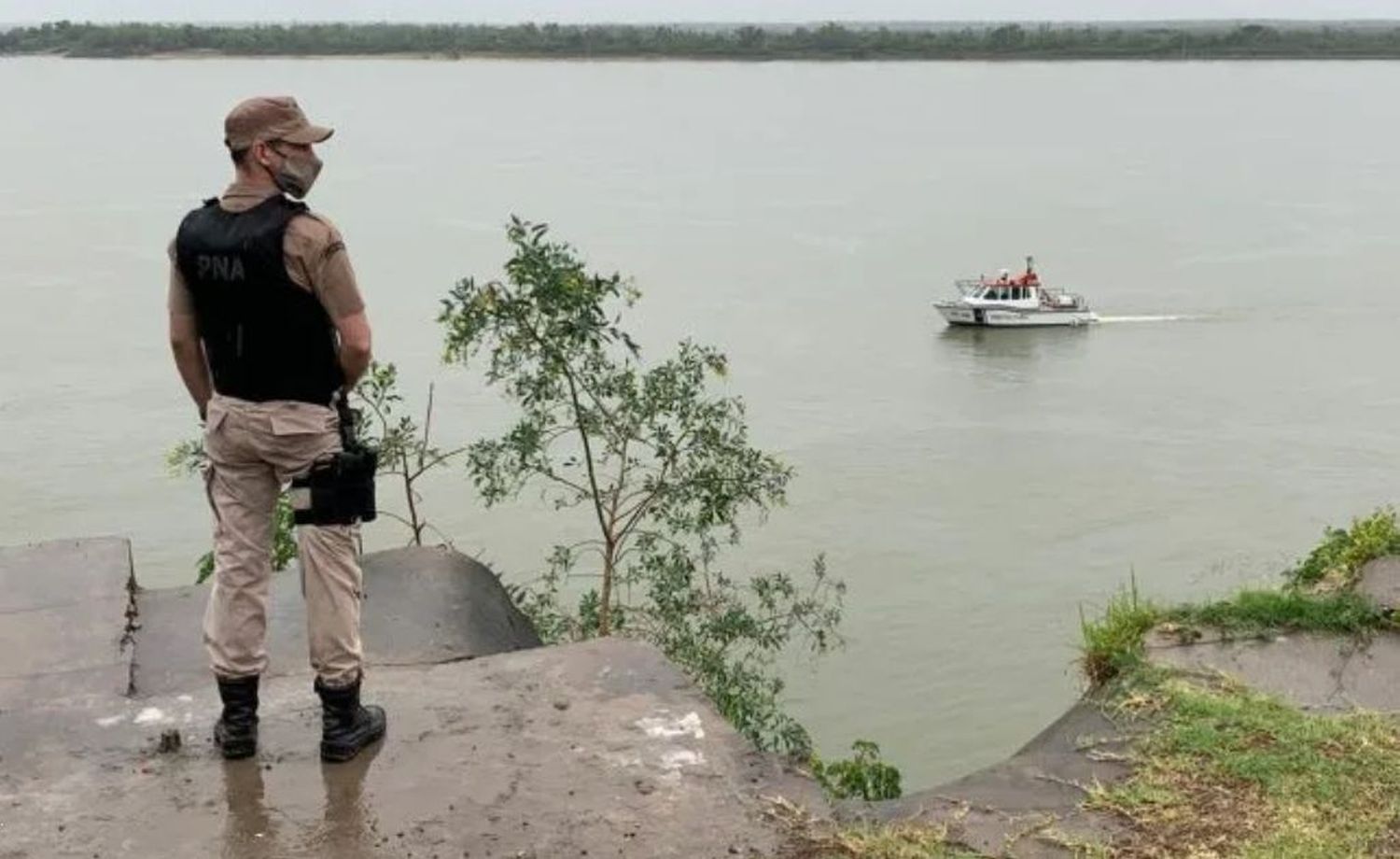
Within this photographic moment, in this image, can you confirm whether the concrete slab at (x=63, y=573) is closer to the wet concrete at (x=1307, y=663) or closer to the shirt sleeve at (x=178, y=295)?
the shirt sleeve at (x=178, y=295)

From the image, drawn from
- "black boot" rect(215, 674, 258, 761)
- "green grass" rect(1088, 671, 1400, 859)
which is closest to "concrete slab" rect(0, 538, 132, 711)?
"black boot" rect(215, 674, 258, 761)

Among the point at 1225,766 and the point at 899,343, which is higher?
the point at 1225,766

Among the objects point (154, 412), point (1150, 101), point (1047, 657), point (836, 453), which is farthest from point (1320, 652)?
point (1150, 101)

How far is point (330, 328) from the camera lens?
9.44ft

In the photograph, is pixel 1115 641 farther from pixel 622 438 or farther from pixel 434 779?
pixel 622 438

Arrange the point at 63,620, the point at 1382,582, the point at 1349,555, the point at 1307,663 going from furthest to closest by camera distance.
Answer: the point at 1349,555
the point at 1382,582
the point at 63,620
the point at 1307,663

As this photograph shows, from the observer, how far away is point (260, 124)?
2.78 metres

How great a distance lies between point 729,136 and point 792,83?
22898 millimetres

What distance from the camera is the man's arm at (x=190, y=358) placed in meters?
2.95

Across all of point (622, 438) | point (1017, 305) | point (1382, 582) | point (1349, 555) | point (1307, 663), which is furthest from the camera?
point (1017, 305)

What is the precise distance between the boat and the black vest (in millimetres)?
17046

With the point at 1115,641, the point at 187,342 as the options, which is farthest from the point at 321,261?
the point at 1115,641

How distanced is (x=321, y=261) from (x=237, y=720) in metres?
0.88

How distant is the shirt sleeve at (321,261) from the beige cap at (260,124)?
150 mm
